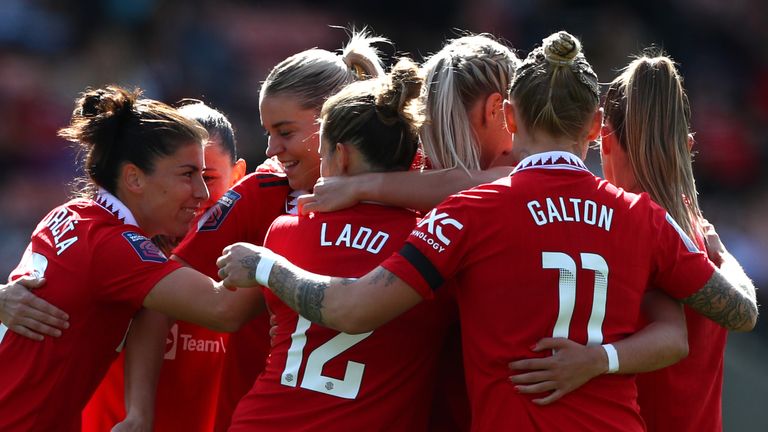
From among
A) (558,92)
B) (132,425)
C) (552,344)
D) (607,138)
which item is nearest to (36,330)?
(132,425)

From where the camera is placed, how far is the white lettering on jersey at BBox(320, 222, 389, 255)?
135 inches

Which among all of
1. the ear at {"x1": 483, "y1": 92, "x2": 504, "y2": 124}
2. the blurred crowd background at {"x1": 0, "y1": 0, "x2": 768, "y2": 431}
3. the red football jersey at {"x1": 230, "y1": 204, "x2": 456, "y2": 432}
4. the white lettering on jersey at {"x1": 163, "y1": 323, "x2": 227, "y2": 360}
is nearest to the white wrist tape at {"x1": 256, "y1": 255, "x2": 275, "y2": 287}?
the red football jersey at {"x1": 230, "y1": 204, "x2": 456, "y2": 432}

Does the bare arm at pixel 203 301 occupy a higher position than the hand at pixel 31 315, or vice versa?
the bare arm at pixel 203 301

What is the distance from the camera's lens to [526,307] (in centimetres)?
316

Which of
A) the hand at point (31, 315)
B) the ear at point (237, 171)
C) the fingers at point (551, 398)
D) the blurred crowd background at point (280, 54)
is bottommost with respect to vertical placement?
the fingers at point (551, 398)

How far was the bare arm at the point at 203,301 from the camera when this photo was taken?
3.71 metres

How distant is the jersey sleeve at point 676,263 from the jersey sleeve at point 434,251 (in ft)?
1.95

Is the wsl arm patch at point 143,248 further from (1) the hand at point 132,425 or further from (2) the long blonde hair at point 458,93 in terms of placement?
(2) the long blonde hair at point 458,93

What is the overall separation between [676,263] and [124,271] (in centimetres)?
182

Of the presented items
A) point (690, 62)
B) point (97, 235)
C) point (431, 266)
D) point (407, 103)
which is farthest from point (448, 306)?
point (690, 62)

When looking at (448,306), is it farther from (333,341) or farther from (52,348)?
(52,348)

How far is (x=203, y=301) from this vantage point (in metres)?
3.72

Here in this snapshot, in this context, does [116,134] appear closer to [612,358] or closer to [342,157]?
[342,157]

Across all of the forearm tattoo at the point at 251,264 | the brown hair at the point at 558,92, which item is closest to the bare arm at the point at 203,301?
the forearm tattoo at the point at 251,264
